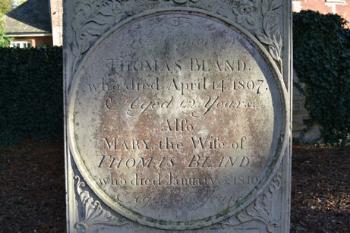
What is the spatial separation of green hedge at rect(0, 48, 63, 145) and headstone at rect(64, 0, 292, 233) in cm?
632

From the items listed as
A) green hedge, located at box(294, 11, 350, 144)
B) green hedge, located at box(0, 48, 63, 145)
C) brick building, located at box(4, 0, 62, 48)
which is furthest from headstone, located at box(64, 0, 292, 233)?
brick building, located at box(4, 0, 62, 48)

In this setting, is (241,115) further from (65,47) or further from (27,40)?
(27,40)

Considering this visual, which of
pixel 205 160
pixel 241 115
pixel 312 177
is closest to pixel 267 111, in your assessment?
pixel 241 115

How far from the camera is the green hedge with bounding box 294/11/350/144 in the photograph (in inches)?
320

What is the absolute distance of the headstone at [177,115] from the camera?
3.34m

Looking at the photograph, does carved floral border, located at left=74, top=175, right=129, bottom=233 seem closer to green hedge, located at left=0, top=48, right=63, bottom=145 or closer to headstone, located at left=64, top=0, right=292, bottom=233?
headstone, located at left=64, top=0, right=292, bottom=233

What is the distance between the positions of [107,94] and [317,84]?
5796 millimetres

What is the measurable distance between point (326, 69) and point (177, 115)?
18.1 ft

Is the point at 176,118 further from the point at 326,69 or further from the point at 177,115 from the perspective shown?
the point at 326,69

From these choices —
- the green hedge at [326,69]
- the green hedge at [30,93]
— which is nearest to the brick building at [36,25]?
the green hedge at [30,93]

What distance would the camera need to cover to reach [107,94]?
337 cm

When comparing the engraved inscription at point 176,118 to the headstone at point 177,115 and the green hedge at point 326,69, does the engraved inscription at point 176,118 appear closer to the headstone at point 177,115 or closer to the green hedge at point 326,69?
the headstone at point 177,115

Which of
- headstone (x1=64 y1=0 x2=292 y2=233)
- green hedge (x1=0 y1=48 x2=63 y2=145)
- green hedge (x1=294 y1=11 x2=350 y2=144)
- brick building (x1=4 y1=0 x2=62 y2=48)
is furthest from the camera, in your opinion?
brick building (x1=4 y1=0 x2=62 y2=48)

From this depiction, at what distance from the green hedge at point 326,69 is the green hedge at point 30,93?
16.5 feet
